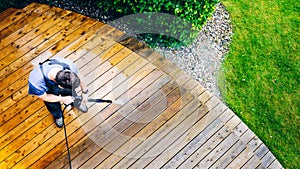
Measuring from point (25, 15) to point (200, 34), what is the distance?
257 centimetres

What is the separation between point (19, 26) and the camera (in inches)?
215

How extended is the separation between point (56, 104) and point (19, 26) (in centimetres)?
153

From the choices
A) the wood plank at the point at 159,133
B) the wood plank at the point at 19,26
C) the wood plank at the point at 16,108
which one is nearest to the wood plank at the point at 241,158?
the wood plank at the point at 159,133

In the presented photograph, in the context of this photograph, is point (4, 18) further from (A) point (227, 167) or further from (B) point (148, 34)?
(A) point (227, 167)

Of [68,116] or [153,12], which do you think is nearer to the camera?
[68,116]

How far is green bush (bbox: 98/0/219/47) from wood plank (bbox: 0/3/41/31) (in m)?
0.96

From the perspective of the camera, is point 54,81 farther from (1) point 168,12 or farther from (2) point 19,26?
(1) point 168,12

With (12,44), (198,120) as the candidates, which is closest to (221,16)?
(198,120)

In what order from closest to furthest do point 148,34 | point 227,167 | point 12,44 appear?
point 227,167
point 12,44
point 148,34

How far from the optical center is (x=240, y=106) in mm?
5875

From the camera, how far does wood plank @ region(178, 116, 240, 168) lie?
189 inches

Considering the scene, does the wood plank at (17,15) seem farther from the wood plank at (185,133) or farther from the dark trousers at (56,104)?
the wood plank at (185,133)

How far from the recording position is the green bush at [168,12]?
536 cm

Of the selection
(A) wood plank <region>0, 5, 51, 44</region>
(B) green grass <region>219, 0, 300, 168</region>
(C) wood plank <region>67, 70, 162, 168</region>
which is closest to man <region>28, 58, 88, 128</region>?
(C) wood plank <region>67, 70, 162, 168</region>
